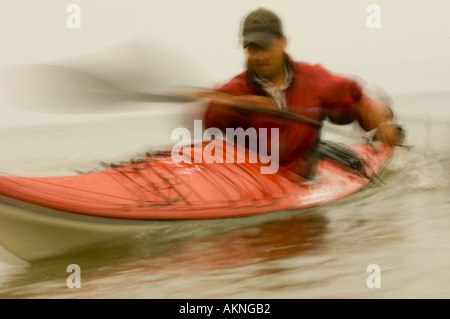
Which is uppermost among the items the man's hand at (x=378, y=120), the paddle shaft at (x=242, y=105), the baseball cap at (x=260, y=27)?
the baseball cap at (x=260, y=27)

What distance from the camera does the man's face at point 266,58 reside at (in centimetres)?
277

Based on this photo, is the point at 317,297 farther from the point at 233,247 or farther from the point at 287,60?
the point at 287,60

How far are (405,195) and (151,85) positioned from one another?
1323 millimetres

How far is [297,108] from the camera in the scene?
112 inches
